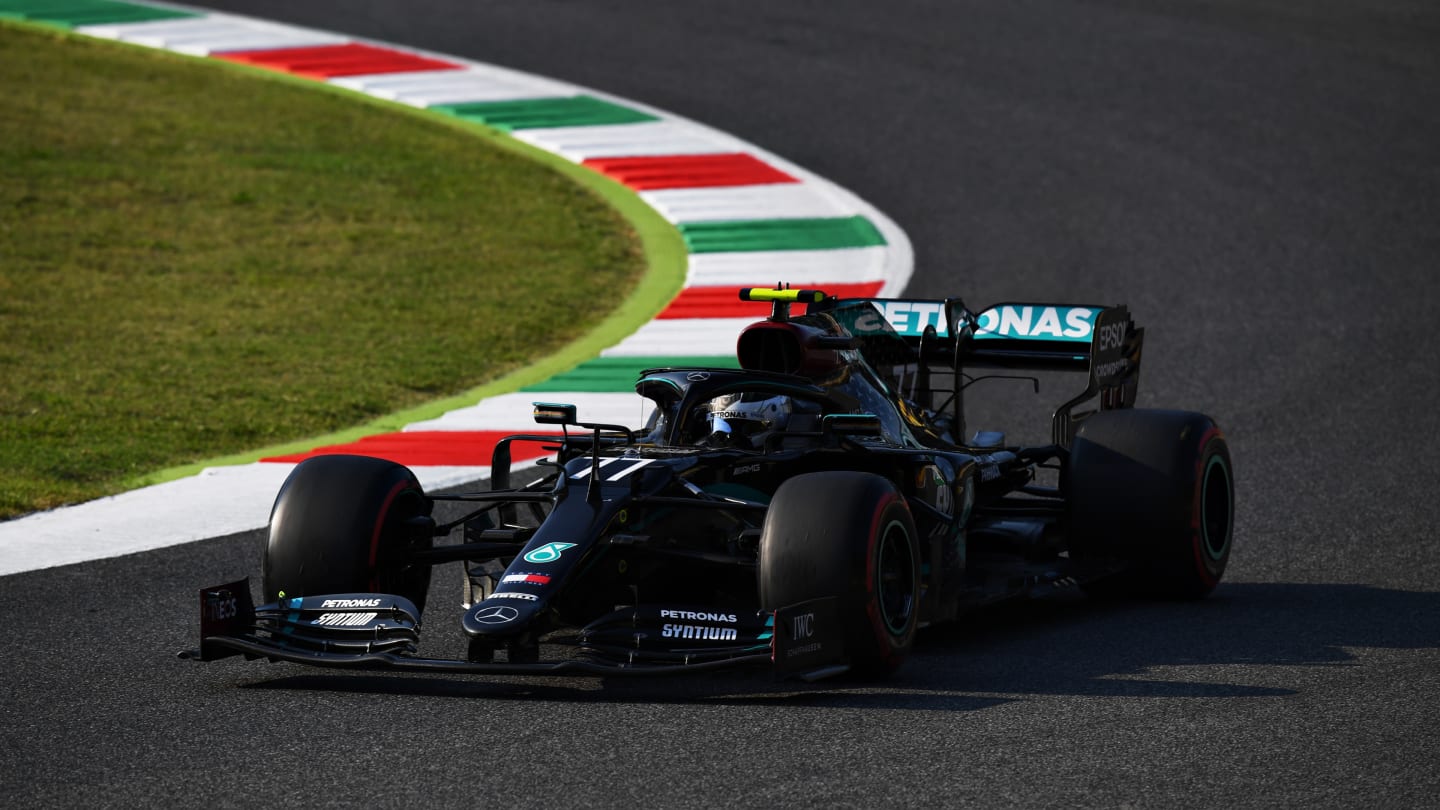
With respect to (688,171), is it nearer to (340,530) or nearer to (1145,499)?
(1145,499)

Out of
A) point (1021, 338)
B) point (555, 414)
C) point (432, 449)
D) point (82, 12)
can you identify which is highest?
point (82, 12)

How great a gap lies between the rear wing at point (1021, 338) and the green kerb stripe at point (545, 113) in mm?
11203

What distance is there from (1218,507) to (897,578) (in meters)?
2.70

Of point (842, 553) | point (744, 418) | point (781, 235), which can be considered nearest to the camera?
point (842, 553)

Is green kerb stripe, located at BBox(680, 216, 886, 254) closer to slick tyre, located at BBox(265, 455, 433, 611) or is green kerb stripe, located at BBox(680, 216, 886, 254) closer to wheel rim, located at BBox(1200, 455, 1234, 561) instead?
wheel rim, located at BBox(1200, 455, 1234, 561)

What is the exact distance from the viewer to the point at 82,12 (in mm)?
25969

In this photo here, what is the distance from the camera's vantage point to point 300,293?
16.9 metres

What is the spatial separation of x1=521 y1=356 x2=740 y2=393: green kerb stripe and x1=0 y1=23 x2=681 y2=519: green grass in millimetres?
654

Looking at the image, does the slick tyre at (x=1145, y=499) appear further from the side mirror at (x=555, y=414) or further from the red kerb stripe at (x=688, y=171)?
the red kerb stripe at (x=688, y=171)

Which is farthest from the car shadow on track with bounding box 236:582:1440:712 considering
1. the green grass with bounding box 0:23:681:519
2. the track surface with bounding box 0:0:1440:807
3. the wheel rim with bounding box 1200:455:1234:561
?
the green grass with bounding box 0:23:681:519

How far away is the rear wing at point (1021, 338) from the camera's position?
10250 millimetres

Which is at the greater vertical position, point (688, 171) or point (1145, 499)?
point (688, 171)

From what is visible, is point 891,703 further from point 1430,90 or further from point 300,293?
point 1430,90

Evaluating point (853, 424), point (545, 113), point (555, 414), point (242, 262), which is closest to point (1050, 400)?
point (853, 424)
